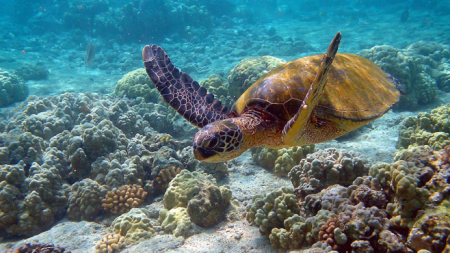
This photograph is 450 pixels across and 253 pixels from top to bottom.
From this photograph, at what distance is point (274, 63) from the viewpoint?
7.39 metres

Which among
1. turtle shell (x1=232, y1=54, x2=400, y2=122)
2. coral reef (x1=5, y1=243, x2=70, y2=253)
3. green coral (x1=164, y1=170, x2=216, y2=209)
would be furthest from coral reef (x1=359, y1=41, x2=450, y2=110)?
coral reef (x1=5, y1=243, x2=70, y2=253)

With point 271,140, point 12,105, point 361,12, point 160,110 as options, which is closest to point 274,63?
point 160,110

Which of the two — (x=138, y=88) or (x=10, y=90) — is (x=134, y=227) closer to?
(x=138, y=88)

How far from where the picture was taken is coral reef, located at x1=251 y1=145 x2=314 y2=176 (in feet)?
14.7

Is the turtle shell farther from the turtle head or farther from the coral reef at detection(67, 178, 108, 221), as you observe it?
the coral reef at detection(67, 178, 108, 221)

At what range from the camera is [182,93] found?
364cm

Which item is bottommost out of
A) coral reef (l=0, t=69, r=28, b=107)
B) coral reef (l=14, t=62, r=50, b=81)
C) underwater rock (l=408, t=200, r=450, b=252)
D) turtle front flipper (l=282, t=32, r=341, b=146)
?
underwater rock (l=408, t=200, r=450, b=252)

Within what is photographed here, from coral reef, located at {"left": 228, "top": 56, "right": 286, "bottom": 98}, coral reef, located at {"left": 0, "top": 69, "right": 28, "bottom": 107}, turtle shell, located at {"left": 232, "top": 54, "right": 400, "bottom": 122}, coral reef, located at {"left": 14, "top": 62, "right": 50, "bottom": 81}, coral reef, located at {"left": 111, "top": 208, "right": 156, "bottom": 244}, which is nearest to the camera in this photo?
turtle shell, located at {"left": 232, "top": 54, "right": 400, "bottom": 122}

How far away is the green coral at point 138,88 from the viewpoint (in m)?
8.60

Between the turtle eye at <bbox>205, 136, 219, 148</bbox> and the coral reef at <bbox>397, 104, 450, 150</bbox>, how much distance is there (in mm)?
4381

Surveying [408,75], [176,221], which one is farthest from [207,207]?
[408,75]

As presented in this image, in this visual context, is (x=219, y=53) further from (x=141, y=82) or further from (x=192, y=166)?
(x=192, y=166)

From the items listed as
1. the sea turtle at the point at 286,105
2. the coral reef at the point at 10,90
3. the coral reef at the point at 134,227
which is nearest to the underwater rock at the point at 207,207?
the coral reef at the point at 134,227

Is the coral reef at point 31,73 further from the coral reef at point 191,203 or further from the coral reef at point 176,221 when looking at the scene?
the coral reef at point 176,221
